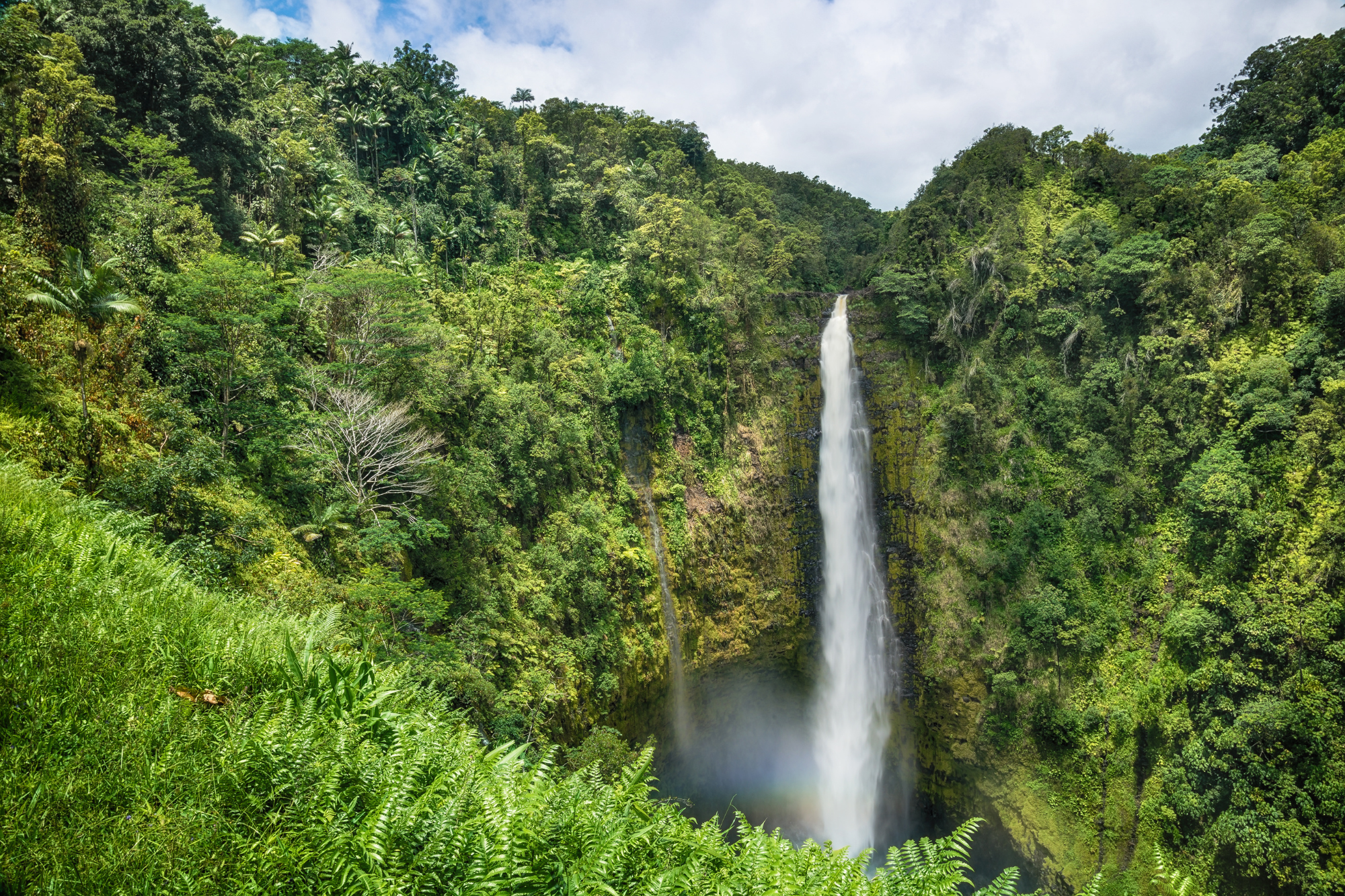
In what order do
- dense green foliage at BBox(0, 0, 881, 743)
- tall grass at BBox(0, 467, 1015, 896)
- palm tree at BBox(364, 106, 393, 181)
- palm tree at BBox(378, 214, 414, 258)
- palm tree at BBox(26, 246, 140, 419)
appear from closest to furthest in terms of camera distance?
1. tall grass at BBox(0, 467, 1015, 896)
2. palm tree at BBox(26, 246, 140, 419)
3. dense green foliage at BBox(0, 0, 881, 743)
4. palm tree at BBox(378, 214, 414, 258)
5. palm tree at BBox(364, 106, 393, 181)

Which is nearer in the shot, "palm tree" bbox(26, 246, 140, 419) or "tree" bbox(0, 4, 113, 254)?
"palm tree" bbox(26, 246, 140, 419)

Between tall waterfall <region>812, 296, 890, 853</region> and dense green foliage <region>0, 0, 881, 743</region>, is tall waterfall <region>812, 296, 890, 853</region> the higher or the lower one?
the lower one

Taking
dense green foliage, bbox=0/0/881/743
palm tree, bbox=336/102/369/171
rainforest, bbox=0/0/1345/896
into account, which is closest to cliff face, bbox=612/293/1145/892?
rainforest, bbox=0/0/1345/896

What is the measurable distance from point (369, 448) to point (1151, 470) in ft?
74.8

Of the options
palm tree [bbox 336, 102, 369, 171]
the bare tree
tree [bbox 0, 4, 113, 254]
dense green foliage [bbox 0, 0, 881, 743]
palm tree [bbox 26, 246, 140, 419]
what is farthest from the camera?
palm tree [bbox 336, 102, 369, 171]

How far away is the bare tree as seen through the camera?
12.6m

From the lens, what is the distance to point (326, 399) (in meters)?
13.7

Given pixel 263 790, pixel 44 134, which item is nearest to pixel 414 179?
pixel 44 134

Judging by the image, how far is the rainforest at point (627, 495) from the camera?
132 inches

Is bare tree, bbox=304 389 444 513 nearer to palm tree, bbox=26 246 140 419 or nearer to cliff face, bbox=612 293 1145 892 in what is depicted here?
palm tree, bbox=26 246 140 419

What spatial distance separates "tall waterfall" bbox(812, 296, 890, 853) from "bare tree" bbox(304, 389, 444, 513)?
16.7 m

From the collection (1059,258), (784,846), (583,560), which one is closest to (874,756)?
(583,560)

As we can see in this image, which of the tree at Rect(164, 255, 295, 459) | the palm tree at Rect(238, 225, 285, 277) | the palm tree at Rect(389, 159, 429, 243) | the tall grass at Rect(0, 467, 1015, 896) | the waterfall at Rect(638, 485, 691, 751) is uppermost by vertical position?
the palm tree at Rect(389, 159, 429, 243)

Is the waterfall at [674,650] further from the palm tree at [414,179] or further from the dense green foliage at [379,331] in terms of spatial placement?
the palm tree at [414,179]
